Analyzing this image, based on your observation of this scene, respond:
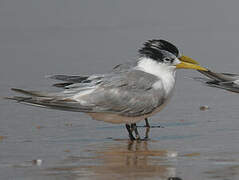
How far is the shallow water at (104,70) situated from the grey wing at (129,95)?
277 mm

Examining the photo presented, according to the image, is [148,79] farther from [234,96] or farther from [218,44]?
[218,44]

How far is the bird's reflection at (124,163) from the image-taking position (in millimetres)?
5180

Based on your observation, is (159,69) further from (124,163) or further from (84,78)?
(124,163)

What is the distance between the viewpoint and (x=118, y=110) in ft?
21.6

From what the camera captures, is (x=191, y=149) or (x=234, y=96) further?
(x=234, y=96)

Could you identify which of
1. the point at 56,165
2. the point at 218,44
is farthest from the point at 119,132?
the point at 218,44

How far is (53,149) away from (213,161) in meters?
1.31

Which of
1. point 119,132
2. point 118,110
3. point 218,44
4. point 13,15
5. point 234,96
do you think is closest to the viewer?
point 118,110

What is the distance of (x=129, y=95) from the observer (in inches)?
259

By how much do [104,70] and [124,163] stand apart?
13.1ft

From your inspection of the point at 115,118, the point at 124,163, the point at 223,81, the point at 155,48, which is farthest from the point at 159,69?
the point at 124,163

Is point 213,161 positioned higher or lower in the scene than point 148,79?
lower

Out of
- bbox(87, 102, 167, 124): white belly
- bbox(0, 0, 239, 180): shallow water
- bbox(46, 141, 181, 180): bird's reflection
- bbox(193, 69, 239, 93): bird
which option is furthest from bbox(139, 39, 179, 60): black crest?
bbox(46, 141, 181, 180): bird's reflection

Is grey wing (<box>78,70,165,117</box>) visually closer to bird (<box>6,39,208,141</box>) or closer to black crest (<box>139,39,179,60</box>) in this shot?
bird (<box>6,39,208,141</box>)
